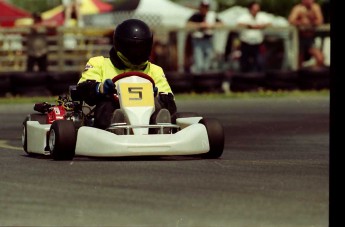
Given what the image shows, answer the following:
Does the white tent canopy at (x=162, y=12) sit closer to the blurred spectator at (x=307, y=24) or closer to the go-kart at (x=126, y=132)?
the blurred spectator at (x=307, y=24)

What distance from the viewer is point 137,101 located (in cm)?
985

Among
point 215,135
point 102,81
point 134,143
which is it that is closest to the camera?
point 134,143

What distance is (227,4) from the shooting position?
4438 cm

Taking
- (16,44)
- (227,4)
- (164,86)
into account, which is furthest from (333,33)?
(227,4)

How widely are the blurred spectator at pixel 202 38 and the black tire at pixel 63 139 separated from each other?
41.4ft

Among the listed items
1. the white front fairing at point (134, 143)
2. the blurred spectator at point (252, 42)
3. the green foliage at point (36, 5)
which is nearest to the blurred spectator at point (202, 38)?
the blurred spectator at point (252, 42)

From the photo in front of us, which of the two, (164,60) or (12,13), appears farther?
(12,13)

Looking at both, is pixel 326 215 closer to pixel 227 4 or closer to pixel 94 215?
pixel 94 215

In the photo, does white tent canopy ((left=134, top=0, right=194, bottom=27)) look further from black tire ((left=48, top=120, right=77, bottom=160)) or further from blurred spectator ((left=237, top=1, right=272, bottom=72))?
black tire ((left=48, top=120, right=77, bottom=160))

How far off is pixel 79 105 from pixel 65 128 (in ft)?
3.44

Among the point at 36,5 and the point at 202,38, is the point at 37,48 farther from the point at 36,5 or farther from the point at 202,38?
the point at 36,5

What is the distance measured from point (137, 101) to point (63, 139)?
2.61 feet

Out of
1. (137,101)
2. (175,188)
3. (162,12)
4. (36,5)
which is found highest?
(137,101)

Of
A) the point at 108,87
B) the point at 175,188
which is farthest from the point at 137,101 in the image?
the point at 175,188
